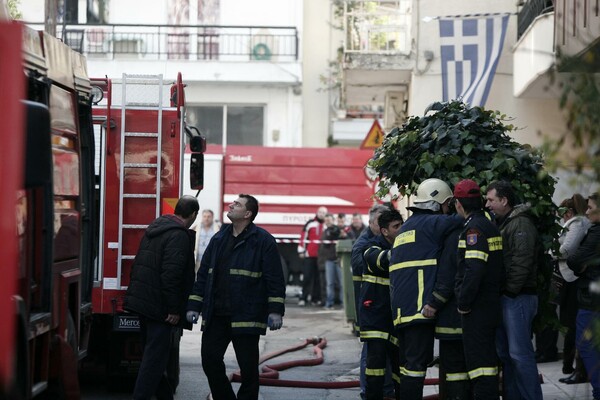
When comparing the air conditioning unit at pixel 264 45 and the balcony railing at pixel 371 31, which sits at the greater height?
the air conditioning unit at pixel 264 45

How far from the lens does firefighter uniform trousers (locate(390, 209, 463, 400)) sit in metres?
8.53

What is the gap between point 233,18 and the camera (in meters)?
31.5

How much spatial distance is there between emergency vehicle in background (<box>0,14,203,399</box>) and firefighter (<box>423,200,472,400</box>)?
257 centimetres

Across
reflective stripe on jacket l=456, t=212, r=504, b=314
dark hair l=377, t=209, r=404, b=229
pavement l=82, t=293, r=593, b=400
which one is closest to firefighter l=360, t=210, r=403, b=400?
dark hair l=377, t=209, r=404, b=229

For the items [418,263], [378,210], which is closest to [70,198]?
[418,263]

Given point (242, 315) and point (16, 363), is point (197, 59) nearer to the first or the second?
point (242, 315)

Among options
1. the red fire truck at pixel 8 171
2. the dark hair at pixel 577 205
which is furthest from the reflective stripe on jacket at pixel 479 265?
the red fire truck at pixel 8 171

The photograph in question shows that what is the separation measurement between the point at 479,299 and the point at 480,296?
0.09ft

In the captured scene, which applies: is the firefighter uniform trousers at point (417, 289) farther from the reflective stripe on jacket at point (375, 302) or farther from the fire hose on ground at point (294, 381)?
the fire hose on ground at point (294, 381)

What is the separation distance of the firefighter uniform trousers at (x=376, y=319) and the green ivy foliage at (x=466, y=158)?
775 mm

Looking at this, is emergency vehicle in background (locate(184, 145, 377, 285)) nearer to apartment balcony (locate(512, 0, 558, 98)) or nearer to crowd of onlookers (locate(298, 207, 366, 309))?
crowd of onlookers (locate(298, 207, 366, 309))

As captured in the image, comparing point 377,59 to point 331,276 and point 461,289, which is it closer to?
point 331,276

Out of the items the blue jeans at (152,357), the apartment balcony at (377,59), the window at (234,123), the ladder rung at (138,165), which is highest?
the apartment balcony at (377,59)

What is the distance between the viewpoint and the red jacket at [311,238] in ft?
75.0
